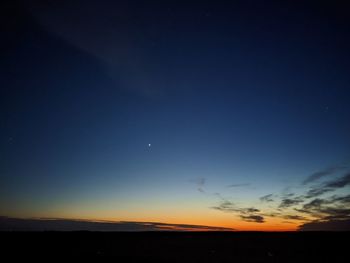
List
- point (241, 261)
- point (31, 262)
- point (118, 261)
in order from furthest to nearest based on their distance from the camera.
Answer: point (241, 261), point (118, 261), point (31, 262)

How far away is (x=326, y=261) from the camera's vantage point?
52.2 metres

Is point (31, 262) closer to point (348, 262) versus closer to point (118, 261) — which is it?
point (118, 261)

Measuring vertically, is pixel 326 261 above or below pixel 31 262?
above

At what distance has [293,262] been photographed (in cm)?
5109

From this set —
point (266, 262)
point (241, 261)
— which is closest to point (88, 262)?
point (241, 261)

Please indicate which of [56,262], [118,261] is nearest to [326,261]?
[118,261]

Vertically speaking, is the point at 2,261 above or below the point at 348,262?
below

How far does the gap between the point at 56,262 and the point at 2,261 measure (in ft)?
21.6

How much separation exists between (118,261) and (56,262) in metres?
8.09

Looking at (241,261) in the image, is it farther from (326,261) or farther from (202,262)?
(326,261)

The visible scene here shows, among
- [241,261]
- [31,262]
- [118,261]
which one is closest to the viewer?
[31,262]

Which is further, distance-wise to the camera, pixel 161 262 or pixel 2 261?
pixel 161 262

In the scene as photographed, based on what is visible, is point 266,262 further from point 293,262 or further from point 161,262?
point 161,262

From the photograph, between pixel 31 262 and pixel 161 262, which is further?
pixel 161 262
